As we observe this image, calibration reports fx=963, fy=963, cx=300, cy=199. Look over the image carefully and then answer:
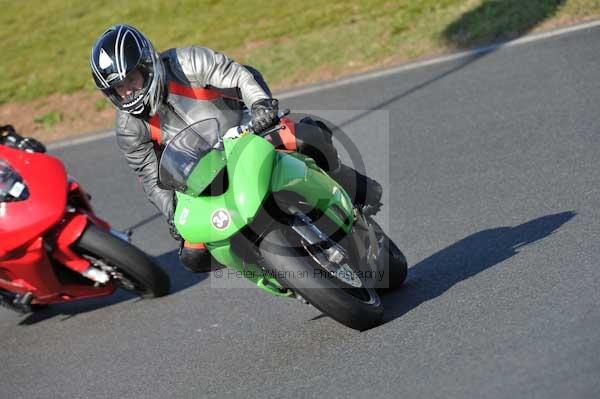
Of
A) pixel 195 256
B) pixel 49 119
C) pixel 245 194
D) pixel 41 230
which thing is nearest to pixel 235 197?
pixel 245 194

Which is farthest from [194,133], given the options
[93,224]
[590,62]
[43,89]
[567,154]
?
[43,89]

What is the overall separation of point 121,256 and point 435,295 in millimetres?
2189

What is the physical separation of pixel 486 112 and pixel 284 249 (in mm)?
4339

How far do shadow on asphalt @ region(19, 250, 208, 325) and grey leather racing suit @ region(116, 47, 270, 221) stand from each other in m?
1.57

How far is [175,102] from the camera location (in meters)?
5.54

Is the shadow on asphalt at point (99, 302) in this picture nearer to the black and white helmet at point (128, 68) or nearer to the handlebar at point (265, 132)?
the black and white helmet at point (128, 68)

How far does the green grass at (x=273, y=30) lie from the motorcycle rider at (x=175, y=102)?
5.42m

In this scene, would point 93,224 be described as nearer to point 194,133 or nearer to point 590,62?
point 194,133

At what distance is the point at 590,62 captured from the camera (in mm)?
8852

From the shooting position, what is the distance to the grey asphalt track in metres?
4.41

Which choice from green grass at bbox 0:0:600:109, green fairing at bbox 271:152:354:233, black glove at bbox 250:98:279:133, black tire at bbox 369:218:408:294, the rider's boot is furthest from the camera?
green grass at bbox 0:0:600:109

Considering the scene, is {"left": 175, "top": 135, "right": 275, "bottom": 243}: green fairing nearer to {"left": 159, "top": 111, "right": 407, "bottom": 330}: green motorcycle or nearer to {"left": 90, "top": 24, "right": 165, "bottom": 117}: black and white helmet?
{"left": 159, "top": 111, "right": 407, "bottom": 330}: green motorcycle

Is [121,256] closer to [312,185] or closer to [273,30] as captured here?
[312,185]

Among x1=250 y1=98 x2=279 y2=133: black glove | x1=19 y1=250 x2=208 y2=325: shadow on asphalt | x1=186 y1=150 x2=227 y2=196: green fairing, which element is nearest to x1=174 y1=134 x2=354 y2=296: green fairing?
x1=186 y1=150 x2=227 y2=196: green fairing
